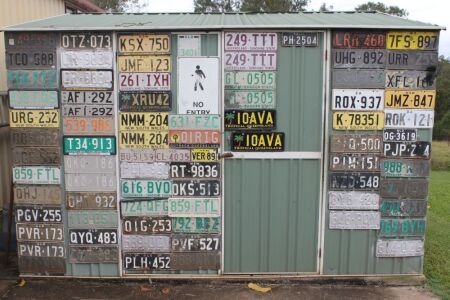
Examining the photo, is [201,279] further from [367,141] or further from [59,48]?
[59,48]

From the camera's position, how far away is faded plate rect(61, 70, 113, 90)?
4574 millimetres

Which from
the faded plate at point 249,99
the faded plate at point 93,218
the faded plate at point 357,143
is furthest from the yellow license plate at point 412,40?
the faded plate at point 93,218

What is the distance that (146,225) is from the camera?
482 cm

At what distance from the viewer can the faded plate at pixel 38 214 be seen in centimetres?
481

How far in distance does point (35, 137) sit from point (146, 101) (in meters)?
1.24

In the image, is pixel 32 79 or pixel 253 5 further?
Result: pixel 253 5

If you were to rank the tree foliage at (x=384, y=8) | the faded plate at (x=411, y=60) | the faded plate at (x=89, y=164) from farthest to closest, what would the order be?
the tree foliage at (x=384, y=8) < the faded plate at (x=89, y=164) < the faded plate at (x=411, y=60)

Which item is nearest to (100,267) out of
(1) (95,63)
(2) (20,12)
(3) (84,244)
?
(3) (84,244)

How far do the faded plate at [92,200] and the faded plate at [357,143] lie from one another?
240 cm

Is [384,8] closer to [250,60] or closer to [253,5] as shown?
[253,5]

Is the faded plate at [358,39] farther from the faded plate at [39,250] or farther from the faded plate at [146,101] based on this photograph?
the faded plate at [39,250]

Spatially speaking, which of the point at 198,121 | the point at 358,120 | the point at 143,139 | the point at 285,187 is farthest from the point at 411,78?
the point at 143,139

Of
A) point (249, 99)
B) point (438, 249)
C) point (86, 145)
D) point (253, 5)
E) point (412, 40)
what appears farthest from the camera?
point (253, 5)

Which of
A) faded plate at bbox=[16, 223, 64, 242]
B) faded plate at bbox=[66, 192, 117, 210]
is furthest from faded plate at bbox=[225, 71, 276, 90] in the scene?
faded plate at bbox=[16, 223, 64, 242]
